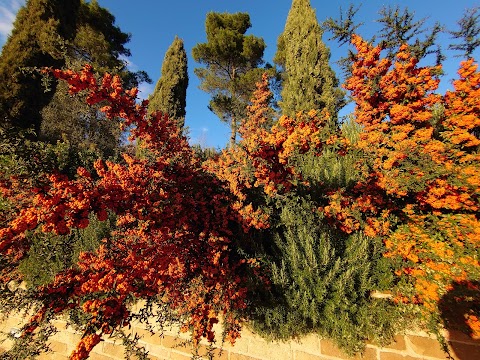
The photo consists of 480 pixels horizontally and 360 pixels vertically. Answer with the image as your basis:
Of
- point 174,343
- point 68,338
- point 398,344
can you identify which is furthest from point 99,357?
point 398,344

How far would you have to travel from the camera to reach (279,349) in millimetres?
Answer: 3266

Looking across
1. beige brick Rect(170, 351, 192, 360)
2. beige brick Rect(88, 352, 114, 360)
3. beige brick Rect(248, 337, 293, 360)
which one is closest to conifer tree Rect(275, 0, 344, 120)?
beige brick Rect(248, 337, 293, 360)

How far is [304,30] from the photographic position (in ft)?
44.4

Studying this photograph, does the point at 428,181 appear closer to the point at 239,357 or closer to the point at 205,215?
the point at 205,215

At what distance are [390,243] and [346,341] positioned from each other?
178 cm

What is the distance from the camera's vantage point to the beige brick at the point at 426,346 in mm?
2757

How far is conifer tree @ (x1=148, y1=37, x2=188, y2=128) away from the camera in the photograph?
16.1 meters

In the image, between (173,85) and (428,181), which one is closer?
(428,181)

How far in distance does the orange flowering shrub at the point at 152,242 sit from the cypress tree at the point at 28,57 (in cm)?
897

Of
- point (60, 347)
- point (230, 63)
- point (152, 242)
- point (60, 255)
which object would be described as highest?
point (230, 63)

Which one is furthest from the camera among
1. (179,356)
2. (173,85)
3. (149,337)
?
(173,85)

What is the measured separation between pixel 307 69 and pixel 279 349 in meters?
13.3

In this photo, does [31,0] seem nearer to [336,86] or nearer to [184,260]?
[184,260]

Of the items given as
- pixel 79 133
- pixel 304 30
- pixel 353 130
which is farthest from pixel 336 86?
pixel 79 133
